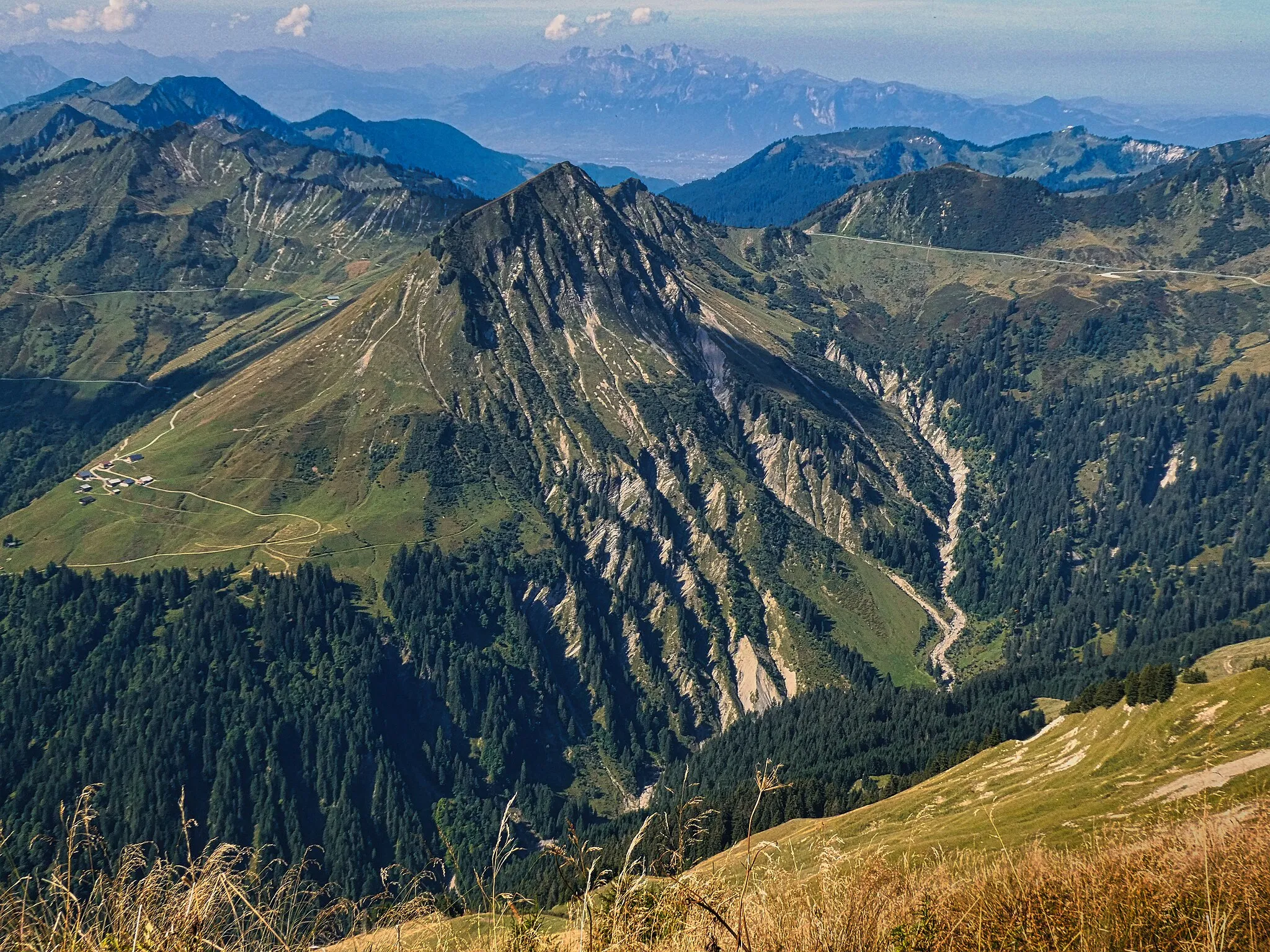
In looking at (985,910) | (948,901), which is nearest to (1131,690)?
(948,901)

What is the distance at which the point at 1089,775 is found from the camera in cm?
10975

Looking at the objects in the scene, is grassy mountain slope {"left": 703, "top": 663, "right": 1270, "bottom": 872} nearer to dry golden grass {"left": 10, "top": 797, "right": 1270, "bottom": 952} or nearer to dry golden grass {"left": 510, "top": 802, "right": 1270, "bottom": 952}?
dry golden grass {"left": 510, "top": 802, "right": 1270, "bottom": 952}

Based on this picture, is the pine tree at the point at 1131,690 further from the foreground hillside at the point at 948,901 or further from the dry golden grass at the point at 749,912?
the dry golden grass at the point at 749,912

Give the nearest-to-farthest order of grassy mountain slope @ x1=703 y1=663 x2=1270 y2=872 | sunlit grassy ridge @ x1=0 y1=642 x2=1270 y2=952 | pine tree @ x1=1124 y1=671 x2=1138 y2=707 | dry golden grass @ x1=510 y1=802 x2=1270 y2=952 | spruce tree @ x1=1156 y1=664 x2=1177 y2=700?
sunlit grassy ridge @ x1=0 y1=642 x2=1270 y2=952, dry golden grass @ x1=510 y1=802 x2=1270 y2=952, grassy mountain slope @ x1=703 y1=663 x2=1270 y2=872, spruce tree @ x1=1156 y1=664 x2=1177 y2=700, pine tree @ x1=1124 y1=671 x2=1138 y2=707

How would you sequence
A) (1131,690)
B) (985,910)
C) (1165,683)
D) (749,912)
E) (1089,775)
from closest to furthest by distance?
(985,910)
(749,912)
(1089,775)
(1165,683)
(1131,690)

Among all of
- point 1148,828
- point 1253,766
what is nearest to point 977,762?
point 1253,766

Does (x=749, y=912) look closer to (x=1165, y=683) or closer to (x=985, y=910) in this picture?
(x=985, y=910)

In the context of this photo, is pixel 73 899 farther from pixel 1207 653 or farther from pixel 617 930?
pixel 1207 653

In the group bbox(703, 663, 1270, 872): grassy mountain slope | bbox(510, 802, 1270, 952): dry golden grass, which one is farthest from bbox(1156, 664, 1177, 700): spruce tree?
bbox(510, 802, 1270, 952): dry golden grass

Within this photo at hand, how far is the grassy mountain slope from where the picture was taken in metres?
83.8

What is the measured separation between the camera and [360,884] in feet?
598

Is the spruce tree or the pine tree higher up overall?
the spruce tree

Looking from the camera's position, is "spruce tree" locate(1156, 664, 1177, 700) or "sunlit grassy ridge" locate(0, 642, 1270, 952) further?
"spruce tree" locate(1156, 664, 1177, 700)

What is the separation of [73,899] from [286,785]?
19801 cm
